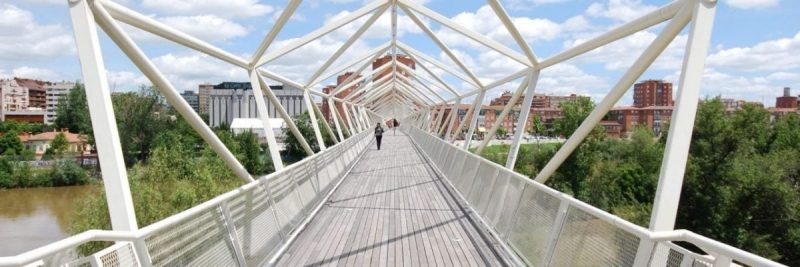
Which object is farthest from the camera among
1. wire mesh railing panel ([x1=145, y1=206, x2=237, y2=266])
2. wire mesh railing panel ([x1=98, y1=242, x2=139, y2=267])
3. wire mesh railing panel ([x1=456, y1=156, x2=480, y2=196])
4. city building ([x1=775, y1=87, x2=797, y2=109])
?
city building ([x1=775, y1=87, x2=797, y2=109])

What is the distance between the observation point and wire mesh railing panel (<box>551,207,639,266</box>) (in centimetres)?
382

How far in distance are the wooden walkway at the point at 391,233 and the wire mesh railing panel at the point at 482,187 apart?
0.85 ft

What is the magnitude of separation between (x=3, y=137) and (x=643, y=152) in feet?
252

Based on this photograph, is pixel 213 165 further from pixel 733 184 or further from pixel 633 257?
pixel 633 257

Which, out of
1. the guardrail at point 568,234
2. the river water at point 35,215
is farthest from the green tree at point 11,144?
the guardrail at point 568,234

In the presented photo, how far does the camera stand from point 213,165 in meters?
42.7

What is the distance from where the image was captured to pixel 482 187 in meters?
8.66

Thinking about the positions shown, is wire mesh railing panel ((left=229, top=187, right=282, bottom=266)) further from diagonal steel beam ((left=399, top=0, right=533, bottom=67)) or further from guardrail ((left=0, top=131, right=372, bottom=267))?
diagonal steel beam ((left=399, top=0, right=533, bottom=67))

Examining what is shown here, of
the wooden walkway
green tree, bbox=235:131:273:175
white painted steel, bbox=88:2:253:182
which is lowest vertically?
green tree, bbox=235:131:273:175

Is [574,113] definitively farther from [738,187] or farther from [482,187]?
[482,187]

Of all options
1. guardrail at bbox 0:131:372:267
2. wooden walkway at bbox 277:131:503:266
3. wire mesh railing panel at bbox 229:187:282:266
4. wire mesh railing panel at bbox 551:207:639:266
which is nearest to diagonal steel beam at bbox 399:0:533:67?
wooden walkway at bbox 277:131:503:266

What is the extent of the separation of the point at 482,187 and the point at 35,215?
42.4m

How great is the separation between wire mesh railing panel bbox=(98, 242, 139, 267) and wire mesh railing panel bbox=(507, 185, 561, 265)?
3.21 m

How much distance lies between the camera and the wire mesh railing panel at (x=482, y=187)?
814 centimetres
